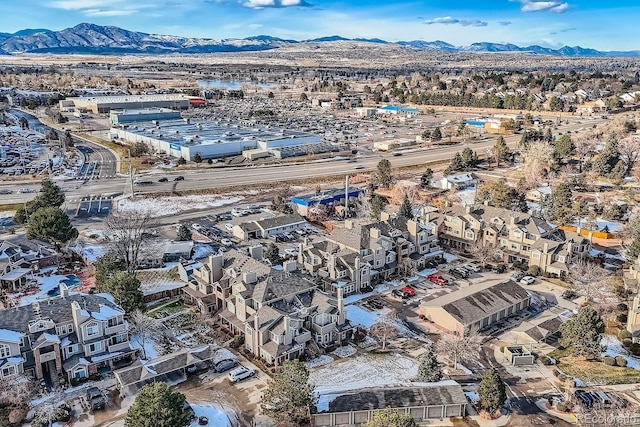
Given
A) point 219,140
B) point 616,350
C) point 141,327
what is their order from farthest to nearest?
1. point 219,140
2. point 141,327
3. point 616,350

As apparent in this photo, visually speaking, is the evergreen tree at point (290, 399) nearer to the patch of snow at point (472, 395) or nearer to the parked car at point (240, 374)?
the parked car at point (240, 374)

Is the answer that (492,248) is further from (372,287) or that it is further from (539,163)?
(539,163)

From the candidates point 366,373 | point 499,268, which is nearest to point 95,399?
point 366,373

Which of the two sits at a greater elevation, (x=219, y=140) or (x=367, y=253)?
(x=219, y=140)

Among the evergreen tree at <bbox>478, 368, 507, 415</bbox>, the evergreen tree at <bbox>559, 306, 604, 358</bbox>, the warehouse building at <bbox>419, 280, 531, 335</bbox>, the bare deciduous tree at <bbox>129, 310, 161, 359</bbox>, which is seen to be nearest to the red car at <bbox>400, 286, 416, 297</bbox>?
the warehouse building at <bbox>419, 280, 531, 335</bbox>

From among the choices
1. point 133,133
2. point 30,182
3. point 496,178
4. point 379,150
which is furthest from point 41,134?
point 496,178

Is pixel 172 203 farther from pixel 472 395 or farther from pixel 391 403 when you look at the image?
pixel 472 395
